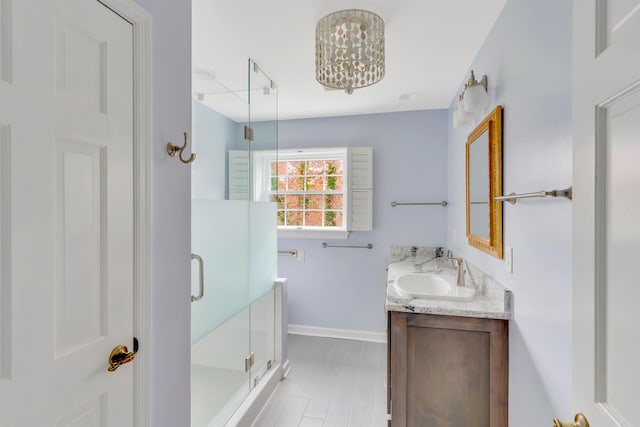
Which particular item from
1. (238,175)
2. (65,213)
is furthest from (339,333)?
(65,213)

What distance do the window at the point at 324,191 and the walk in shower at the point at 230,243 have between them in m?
0.82

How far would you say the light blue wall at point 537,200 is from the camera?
1.03 m

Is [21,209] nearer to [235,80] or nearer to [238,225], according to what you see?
[238,225]

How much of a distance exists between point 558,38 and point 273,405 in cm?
253

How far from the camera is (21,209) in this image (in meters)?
0.68

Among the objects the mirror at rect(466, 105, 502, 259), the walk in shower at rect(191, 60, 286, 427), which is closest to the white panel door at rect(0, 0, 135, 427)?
the walk in shower at rect(191, 60, 286, 427)

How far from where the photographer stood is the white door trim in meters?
0.99

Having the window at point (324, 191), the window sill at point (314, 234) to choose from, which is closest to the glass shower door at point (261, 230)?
the window at point (324, 191)

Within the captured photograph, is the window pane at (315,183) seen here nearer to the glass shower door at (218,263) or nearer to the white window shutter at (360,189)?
the white window shutter at (360,189)

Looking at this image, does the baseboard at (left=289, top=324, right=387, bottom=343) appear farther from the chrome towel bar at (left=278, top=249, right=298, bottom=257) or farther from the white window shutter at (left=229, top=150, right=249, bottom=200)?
the white window shutter at (left=229, top=150, right=249, bottom=200)

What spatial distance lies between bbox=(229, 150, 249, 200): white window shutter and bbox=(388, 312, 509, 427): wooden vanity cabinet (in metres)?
1.19

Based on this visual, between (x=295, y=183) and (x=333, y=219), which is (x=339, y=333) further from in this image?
(x=295, y=183)

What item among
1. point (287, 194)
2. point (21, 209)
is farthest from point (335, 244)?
point (21, 209)

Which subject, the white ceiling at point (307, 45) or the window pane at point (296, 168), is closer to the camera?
the white ceiling at point (307, 45)
